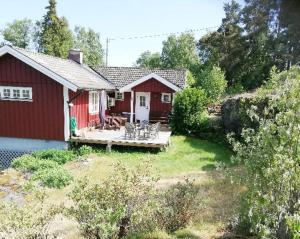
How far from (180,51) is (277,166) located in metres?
53.1

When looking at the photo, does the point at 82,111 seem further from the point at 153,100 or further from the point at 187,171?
the point at 187,171

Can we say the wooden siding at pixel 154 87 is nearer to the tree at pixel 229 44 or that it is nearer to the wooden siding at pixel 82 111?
the wooden siding at pixel 82 111

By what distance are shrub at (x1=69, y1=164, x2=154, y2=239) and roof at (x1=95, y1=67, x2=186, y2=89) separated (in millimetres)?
16878

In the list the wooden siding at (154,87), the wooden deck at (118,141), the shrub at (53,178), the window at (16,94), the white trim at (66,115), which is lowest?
the shrub at (53,178)

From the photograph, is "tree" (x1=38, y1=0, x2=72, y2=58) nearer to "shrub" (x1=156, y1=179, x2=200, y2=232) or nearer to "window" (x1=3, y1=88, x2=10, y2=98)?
"window" (x1=3, y1=88, x2=10, y2=98)

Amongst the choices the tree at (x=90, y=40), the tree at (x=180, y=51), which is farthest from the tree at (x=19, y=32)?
the tree at (x=180, y=51)

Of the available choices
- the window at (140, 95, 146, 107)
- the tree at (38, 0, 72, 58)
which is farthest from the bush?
the tree at (38, 0, 72, 58)

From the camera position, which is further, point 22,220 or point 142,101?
point 142,101

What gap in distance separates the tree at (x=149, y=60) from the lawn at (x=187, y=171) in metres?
41.4

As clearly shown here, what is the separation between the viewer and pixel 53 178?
39.3 ft

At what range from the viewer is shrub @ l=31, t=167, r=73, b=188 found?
11.8 m

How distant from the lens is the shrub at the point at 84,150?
15.9 m

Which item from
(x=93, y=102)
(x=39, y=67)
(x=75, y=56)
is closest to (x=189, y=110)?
(x=93, y=102)

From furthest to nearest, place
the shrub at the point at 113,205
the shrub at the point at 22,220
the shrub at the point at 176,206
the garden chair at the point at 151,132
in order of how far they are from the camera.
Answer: the garden chair at the point at 151,132 → the shrub at the point at 176,206 → the shrub at the point at 22,220 → the shrub at the point at 113,205
